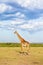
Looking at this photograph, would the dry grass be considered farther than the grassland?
No

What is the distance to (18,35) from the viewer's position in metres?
22.1

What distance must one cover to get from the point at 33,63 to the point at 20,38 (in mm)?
6093

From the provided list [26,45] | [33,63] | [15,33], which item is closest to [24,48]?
[26,45]

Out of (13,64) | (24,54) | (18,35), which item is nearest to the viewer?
(13,64)

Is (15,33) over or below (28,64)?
over

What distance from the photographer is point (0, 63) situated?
15766 millimetres

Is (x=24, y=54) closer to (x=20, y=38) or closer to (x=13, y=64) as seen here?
(x=20, y=38)

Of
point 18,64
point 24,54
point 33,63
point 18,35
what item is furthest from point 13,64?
point 18,35

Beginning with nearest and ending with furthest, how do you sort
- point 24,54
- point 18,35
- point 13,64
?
1. point 13,64
2. point 24,54
3. point 18,35

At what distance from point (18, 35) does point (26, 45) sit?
1259 mm

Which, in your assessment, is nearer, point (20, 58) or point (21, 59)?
point (21, 59)

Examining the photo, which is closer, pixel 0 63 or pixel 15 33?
pixel 0 63

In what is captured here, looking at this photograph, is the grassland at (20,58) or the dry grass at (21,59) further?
the grassland at (20,58)

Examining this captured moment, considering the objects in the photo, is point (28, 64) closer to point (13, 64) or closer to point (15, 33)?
point (13, 64)
